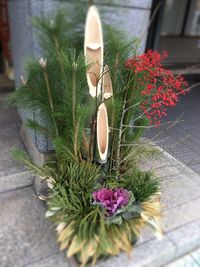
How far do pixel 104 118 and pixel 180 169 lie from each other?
4.11ft

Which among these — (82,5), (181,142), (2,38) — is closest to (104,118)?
(82,5)

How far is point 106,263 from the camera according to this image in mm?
1706

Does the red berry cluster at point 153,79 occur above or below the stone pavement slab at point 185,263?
above

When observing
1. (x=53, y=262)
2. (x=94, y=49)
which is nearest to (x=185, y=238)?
(x=53, y=262)

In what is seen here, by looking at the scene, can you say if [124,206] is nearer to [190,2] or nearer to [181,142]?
[181,142]

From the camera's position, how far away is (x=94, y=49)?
1661mm

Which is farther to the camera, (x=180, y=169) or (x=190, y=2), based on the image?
(x=190, y=2)

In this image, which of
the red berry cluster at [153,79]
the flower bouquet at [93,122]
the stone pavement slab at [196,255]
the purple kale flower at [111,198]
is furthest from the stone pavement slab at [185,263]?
the red berry cluster at [153,79]

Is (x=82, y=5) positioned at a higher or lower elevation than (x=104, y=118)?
higher

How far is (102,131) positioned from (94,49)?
1.82ft

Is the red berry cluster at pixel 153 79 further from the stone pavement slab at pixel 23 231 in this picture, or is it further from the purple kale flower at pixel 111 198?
the stone pavement slab at pixel 23 231

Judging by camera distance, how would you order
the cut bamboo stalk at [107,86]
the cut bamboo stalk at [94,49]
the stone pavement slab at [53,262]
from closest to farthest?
the cut bamboo stalk at [94,49]
the stone pavement slab at [53,262]
the cut bamboo stalk at [107,86]

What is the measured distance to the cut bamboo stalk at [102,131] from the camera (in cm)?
181

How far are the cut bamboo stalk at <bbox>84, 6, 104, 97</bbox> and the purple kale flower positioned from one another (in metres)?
0.67
